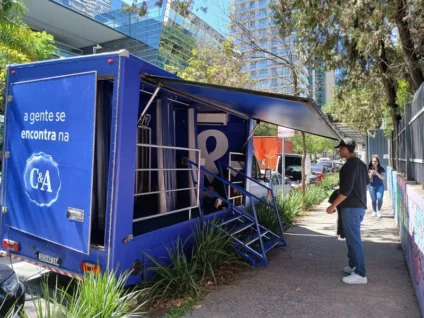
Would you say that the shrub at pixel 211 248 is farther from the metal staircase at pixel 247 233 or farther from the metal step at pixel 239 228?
the metal step at pixel 239 228

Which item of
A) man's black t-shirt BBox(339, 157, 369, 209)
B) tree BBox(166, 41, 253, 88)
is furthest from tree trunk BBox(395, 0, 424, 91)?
tree BBox(166, 41, 253, 88)

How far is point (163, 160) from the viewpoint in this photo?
5680mm

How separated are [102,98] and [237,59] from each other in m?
9.32

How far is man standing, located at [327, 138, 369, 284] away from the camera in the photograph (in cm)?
490

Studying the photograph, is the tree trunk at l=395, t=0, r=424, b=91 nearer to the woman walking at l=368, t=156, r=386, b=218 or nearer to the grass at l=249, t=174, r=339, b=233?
the woman walking at l=368, t=156, r=386, b=218

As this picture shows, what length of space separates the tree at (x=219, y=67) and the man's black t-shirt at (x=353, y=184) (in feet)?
27.8

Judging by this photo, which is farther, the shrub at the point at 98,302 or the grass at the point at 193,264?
the grass at the point at 193,264

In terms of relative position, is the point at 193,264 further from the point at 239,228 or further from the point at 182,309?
the point at 239,228

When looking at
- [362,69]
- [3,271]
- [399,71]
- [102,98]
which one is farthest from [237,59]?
[3,271]

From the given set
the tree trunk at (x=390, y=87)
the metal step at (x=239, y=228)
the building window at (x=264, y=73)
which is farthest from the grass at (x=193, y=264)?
the building window at (x=264, y=73)

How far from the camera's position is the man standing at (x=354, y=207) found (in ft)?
16.1

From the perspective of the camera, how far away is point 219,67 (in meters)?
14.5

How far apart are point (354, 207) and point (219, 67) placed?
10.6 metres

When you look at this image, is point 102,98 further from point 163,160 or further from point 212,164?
point 212,164
